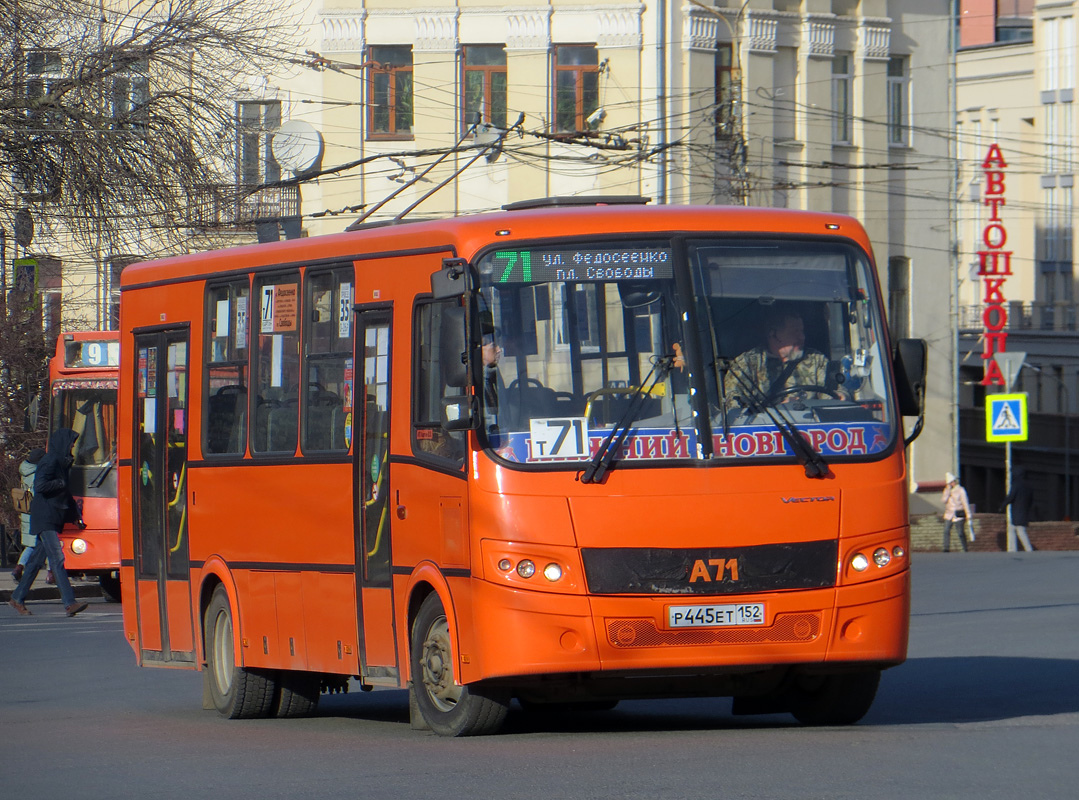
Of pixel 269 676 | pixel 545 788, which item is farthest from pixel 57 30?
pixel 545 788

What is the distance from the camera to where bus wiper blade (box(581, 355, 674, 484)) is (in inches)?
390

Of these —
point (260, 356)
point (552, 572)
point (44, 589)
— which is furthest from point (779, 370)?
point (44, 589)

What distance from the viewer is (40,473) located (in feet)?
73.5

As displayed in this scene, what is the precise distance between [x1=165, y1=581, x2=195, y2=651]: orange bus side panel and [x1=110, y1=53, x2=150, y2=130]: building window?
12.1 metres

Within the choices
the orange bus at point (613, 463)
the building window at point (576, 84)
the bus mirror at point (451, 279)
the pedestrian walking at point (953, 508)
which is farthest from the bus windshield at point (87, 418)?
the pedestrian walking at point (953, 508)

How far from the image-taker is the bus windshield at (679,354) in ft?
33.0

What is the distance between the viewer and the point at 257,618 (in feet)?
41.4

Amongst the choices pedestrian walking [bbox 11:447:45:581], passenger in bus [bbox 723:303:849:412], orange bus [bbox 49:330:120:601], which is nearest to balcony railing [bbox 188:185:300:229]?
orange bus [bbox 49:330:120:601]

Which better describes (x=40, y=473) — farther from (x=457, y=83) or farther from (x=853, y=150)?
(x=853, y=150)

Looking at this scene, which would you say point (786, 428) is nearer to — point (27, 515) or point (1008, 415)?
point (27, 515)

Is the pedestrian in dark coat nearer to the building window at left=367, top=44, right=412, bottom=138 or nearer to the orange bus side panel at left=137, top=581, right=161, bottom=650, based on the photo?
the orange bus side panel at left=137, top=581, right=161, bottom=650

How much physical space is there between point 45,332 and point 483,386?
22.5 metres

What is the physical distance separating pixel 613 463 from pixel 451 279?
1226 millimetres

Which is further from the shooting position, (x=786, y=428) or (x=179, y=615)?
(x=179, y=615)
